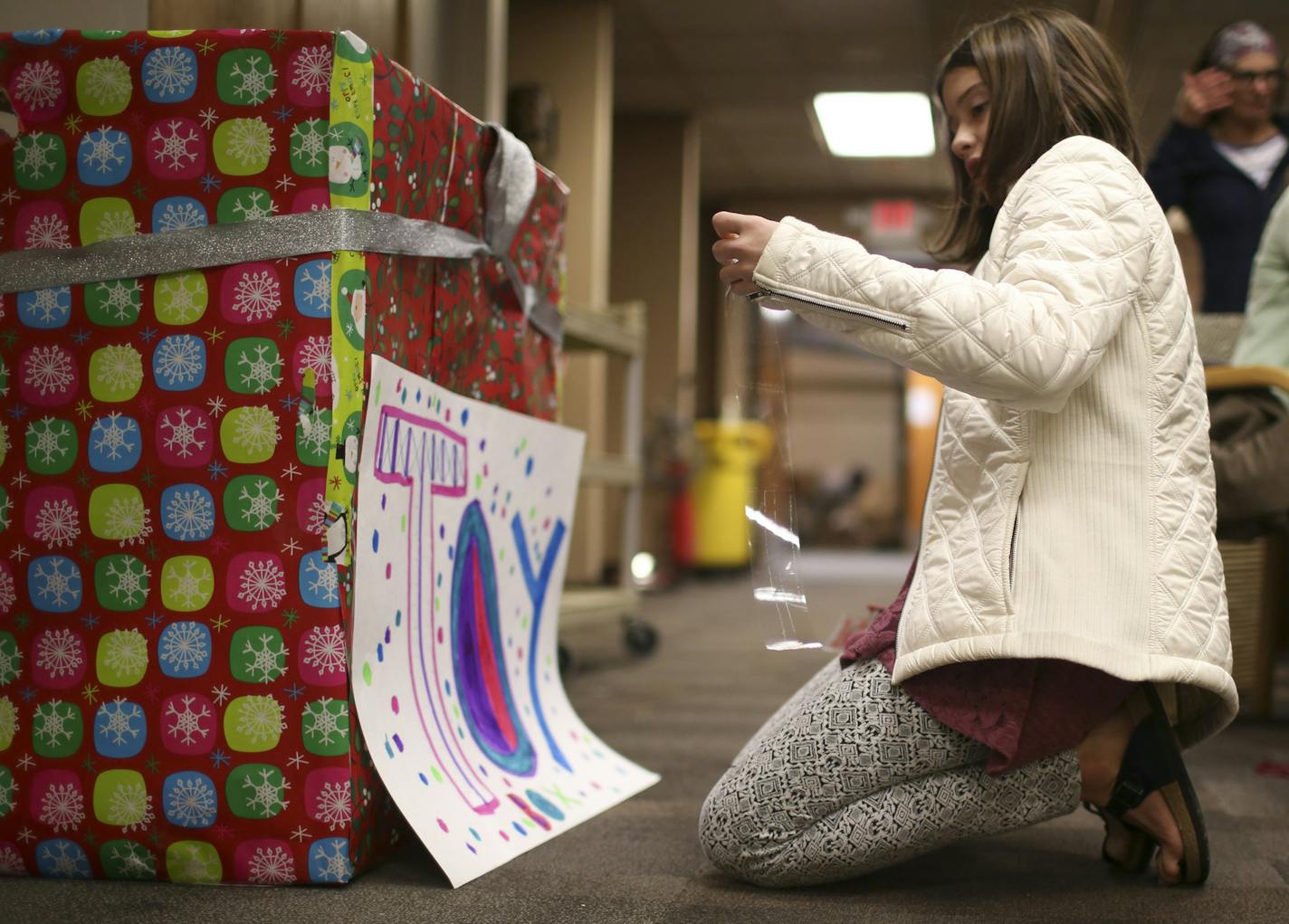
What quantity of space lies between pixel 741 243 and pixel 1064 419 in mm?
340

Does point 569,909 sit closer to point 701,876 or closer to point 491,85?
point 701,876

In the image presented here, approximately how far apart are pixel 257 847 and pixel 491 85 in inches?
86.4

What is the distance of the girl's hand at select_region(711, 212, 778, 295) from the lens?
45.3 inches

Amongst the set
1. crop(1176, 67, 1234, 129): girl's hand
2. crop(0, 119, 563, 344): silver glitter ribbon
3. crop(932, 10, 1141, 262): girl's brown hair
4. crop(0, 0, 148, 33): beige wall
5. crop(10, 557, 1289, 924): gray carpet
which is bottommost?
crop(10, 557, 1289, 924): gray carpet

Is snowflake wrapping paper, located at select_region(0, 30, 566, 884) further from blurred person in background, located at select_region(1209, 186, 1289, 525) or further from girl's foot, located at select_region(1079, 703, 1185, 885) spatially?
blurred person in background, located at select_region(1209, 186, 1289, 525)

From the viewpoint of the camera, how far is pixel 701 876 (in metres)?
1.32

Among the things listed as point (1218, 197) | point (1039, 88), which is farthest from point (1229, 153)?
point (1039, 88)

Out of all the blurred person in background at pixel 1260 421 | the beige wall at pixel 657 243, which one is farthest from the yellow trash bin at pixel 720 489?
the blurred person in background at pixel 1260 421

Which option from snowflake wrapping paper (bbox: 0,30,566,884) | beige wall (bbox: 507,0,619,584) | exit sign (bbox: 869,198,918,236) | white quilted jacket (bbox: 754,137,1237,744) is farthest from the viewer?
exit sign (bbox: 869,198,918,236)

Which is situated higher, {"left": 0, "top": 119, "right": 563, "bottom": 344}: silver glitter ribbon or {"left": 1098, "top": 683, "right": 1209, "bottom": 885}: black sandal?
{"left": 0, "top": 119, "right": 563, "bottom": 344}: silver glitter ribbon

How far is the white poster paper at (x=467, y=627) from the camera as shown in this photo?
1.26m

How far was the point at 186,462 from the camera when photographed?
47.9 inches

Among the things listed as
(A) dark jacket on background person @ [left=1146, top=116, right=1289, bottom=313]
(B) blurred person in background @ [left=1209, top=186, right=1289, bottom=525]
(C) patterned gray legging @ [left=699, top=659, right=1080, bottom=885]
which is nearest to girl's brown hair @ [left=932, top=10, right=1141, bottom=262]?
(C) patterned gray legging @ [left=699, top=659, right=1080, bottom=885]

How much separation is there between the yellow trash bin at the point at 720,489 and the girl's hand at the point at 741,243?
571 cm
